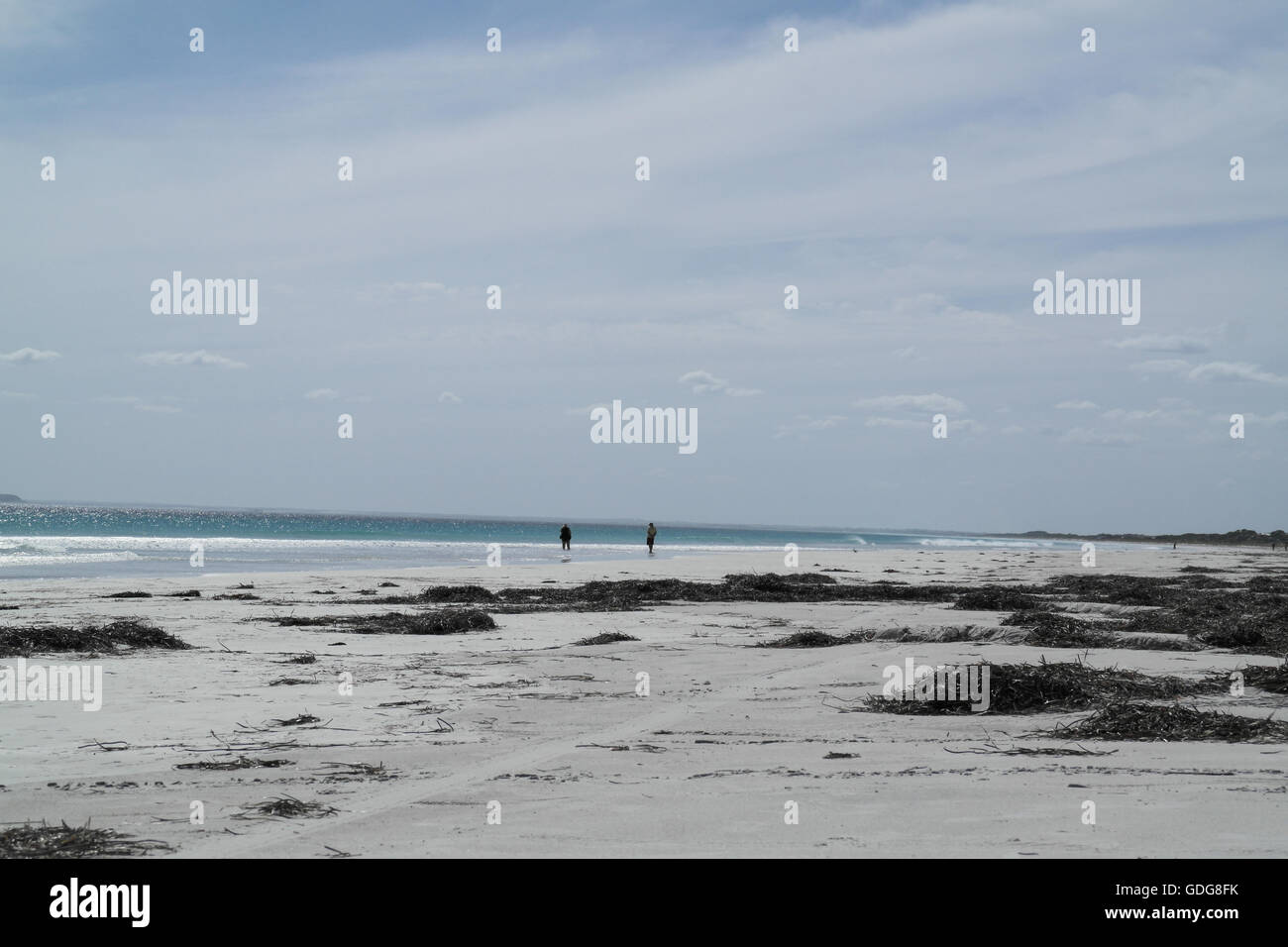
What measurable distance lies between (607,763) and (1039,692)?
4.91 metres

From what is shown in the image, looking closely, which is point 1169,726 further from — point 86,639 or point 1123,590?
point 1123,590

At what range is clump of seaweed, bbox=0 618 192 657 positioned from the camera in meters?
13.0

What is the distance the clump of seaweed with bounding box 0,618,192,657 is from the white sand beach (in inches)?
19.7

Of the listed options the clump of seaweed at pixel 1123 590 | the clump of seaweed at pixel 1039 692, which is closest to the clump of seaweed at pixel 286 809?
the clump of seaweed at pixel 1039 692

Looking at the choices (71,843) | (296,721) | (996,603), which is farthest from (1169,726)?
(996,603)

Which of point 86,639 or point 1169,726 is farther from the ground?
point 86,639

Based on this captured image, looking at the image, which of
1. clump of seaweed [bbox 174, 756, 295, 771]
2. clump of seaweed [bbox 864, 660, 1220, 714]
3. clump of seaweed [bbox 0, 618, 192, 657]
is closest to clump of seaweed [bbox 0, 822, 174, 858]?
clump of seaweed [bbox 174, 756, 295, 771]

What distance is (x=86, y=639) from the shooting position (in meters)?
13.3

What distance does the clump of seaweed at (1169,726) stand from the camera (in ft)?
26.9

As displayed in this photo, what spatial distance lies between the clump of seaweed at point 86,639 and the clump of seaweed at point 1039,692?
32.5 feet

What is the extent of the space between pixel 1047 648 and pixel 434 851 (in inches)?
Result: 440

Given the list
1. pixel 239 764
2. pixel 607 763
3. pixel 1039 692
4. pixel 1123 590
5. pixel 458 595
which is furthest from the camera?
pixel 1123 590

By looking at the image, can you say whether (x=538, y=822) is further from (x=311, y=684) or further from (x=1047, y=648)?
(x=1047, y=648)
